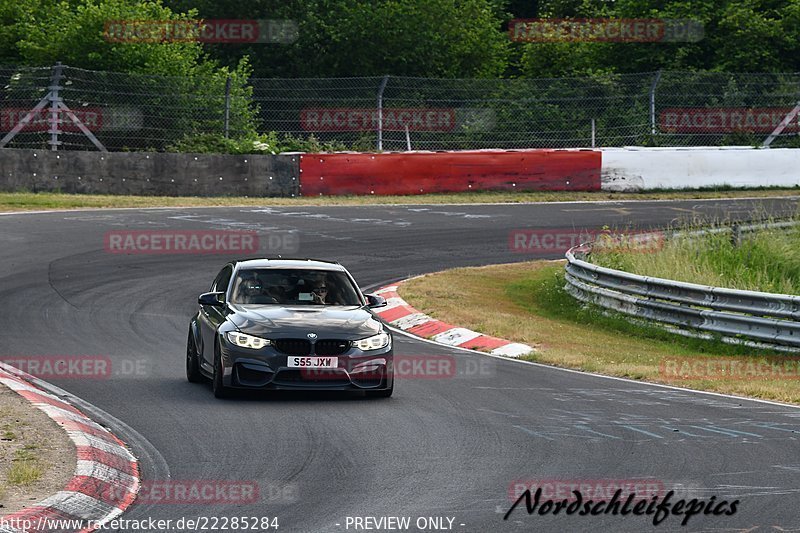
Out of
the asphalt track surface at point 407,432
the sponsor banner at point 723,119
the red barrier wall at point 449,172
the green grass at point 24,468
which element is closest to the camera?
the asphalt track surface at point 407,432

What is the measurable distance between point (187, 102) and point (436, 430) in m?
22.9

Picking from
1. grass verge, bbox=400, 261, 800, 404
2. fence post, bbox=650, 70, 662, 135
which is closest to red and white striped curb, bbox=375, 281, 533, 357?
grass verge, bbox=400, 261, 800, 404

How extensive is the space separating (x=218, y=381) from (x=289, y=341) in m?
0.76

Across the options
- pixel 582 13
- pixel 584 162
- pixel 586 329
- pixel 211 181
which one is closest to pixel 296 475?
pixel 586 329

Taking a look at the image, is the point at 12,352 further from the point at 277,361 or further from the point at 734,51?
the point at 734,51

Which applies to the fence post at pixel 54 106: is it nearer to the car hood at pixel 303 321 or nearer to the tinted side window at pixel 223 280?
the tinted side window at pixel 223 280

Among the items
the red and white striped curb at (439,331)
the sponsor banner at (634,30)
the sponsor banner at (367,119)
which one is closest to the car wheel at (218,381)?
the red and white striped curb at (439,331)

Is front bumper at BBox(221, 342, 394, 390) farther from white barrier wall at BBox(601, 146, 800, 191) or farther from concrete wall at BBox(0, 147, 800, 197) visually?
white barrier wall at BBox(601, 146, 800, 191)

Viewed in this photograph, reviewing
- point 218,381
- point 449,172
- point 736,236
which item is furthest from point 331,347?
point 449,172

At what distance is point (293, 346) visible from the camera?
39.0 feet

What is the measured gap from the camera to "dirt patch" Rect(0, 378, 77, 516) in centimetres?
794

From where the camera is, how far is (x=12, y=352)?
14.4 metres

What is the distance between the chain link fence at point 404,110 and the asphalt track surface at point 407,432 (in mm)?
11233

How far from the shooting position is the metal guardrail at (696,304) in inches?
634
